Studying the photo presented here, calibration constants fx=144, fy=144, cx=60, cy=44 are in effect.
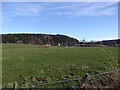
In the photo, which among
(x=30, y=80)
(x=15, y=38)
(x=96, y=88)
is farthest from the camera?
(x=15, y=38)

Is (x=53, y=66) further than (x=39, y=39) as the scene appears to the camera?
No

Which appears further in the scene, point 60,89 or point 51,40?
point 51,40

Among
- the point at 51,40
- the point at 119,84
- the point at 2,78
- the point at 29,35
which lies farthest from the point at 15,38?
the point at 119,84

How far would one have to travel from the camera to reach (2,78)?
911 cm

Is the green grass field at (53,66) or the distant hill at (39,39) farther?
the distant hill at (39,39)

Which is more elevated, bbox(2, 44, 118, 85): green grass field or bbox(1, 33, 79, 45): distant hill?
bbox(1, 33, 79, 45): distant hill

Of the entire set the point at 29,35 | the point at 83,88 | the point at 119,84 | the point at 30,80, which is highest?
the point at 29,35

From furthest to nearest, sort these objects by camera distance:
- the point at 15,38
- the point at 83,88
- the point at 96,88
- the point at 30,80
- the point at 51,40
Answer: the point at 51,40 → the point at 15,38 → the point at 30,80 → the point at 83,88 → the point at 96,88

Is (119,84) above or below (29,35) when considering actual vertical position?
below

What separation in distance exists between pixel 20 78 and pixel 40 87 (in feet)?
8.80

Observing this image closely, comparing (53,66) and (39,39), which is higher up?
(39,39)

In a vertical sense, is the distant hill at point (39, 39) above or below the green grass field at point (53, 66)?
above

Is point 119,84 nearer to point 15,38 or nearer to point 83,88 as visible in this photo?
point 83,88

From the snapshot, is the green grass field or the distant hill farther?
the distant hill
